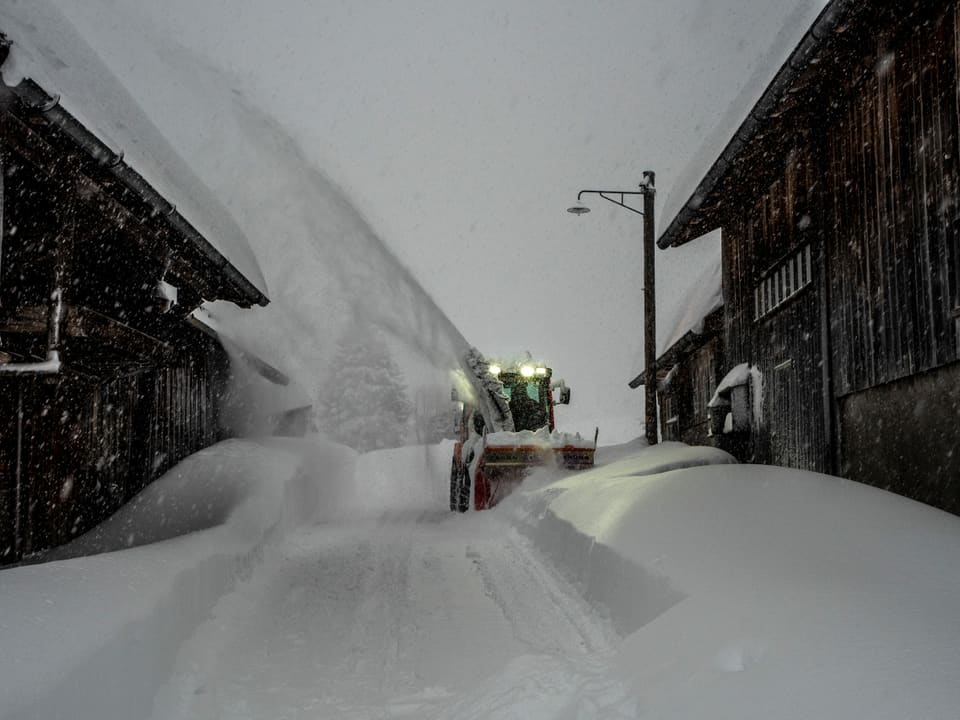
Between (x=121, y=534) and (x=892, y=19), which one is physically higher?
(x=892, y=19)

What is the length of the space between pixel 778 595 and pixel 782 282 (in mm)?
8254

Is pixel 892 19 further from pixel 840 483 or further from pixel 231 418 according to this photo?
pixel 231 418

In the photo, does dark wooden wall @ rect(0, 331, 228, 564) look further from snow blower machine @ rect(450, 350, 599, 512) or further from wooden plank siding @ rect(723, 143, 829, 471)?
wooden plank siding @ rect(723, 143, 829, 471)

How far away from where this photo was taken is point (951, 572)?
4051 mm

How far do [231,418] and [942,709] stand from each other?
59.0 feet

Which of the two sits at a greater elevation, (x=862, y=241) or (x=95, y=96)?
(x=95, y=96)

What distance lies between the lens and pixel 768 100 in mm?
8656

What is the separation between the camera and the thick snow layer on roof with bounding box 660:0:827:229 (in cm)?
781

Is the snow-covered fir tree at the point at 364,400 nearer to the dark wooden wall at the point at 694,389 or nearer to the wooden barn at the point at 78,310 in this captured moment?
the dark wooden wall at the point at 694,389

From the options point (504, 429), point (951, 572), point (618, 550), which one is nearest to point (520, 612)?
point (618, 550)

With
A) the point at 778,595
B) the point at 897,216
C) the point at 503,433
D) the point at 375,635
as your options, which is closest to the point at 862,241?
the point at 897,216

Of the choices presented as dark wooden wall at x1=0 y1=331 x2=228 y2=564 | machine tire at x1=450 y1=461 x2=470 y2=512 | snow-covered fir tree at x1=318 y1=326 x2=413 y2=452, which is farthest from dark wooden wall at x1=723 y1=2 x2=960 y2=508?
snow-covered fir tree at x1=318 y1=326 x2=413 y2=452

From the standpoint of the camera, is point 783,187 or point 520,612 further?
point 783,187

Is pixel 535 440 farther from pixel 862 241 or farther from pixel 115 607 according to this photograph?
pixel 115 607
